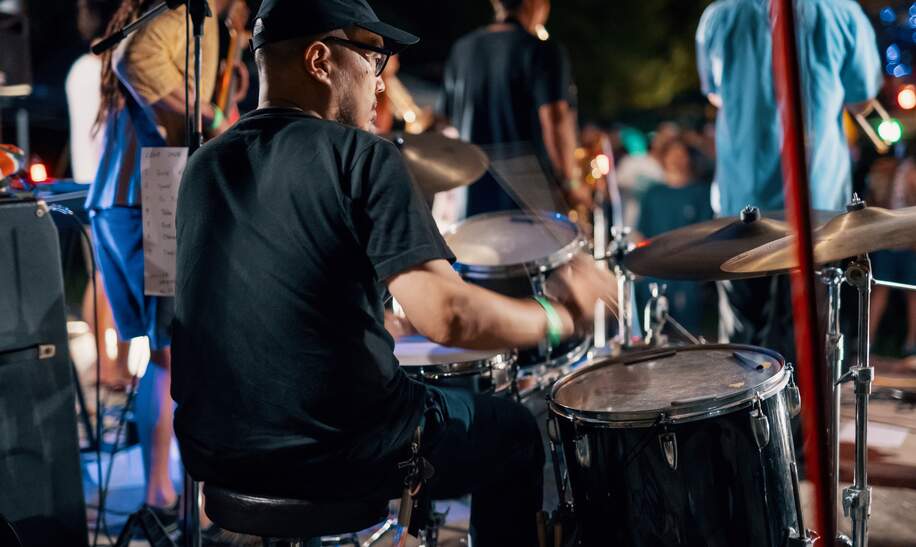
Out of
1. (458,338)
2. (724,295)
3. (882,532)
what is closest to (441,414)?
(458,338)

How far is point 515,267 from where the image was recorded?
3518mm

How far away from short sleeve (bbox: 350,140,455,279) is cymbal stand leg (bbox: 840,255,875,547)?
142cm

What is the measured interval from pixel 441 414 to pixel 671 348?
82 cm

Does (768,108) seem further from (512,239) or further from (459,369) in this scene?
(459,369)

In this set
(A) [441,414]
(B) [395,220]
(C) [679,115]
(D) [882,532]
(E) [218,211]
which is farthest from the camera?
(C) [679,115]

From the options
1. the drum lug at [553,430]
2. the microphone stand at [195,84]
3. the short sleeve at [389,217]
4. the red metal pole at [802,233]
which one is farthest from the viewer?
the microphone stand at [195,84]

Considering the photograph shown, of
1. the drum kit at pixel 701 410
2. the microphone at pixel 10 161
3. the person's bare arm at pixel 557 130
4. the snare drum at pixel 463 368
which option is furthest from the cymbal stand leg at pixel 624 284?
the microphone at pixel 10 161

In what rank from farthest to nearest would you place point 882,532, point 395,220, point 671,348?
point 882,532 < point 671,348 < point 395,220

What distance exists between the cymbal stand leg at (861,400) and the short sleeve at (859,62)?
146 centimetres

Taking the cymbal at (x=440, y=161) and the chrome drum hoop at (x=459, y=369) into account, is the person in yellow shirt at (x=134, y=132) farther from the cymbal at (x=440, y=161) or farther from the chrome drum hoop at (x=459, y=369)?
the chrome drum hoop at (x=459, y=369)

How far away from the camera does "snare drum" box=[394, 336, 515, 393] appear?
2758 mm

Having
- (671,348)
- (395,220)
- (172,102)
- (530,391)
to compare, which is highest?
(172,102)

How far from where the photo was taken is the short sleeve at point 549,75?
5.08m

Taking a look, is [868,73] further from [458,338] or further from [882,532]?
[458,338]
